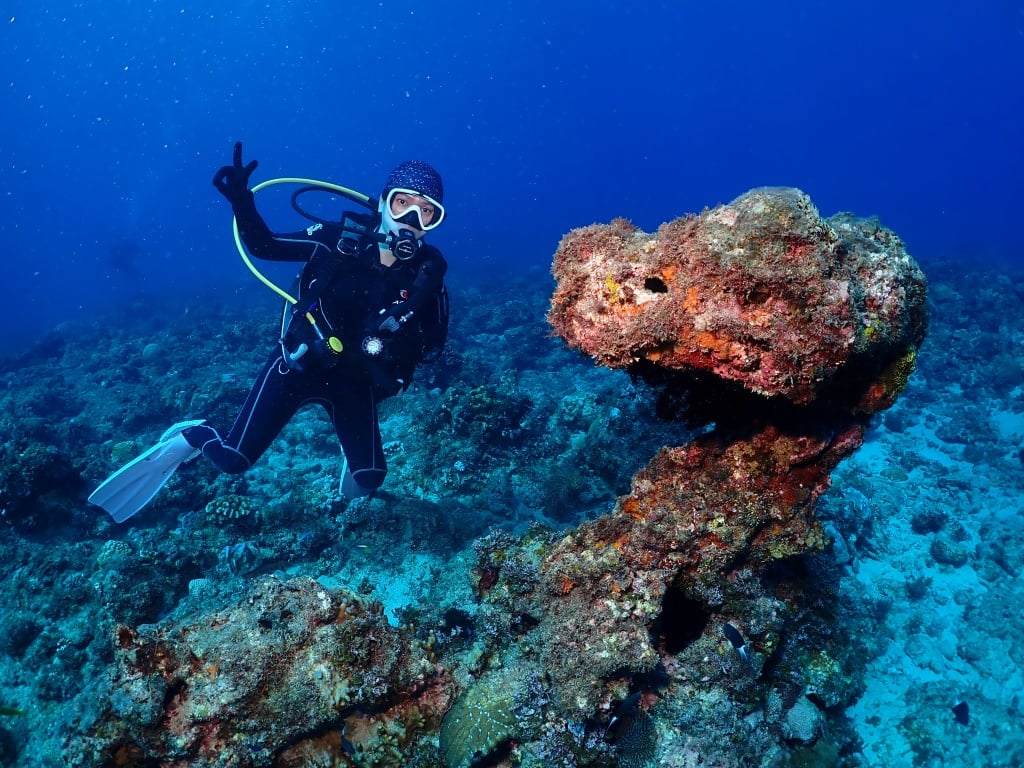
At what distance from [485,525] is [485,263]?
1296 inches

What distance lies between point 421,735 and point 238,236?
5763 millimetres

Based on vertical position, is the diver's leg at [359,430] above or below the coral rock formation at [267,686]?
above

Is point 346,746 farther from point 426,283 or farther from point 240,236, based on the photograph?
point 240,236

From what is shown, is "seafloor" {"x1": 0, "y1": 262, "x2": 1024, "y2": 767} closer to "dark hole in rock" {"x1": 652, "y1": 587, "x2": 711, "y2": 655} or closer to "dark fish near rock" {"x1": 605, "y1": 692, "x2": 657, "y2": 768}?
"dark fish near rock" {"x1": 605, "y1": 692, "x2": 657, "y2": 768}

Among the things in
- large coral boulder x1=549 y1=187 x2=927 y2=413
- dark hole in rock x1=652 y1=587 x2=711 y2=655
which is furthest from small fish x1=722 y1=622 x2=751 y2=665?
large coral boulder x1=549 y1=187 x2=927 y2=413

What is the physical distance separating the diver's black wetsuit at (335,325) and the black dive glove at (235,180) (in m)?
0.10

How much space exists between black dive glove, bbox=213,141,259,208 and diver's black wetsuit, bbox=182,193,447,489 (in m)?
0.10

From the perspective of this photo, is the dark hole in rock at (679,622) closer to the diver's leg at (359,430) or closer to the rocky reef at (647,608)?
the rocky reef at (647,608)

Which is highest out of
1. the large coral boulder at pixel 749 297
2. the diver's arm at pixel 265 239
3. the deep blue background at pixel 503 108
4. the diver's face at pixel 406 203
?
the deep blue background at pixel 503 108

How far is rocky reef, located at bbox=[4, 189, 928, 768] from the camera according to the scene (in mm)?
2650

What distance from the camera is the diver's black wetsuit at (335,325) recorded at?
6078 millimetres

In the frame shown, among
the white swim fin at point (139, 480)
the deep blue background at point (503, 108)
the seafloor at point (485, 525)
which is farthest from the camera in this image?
the deep blue background at point (503, 108)

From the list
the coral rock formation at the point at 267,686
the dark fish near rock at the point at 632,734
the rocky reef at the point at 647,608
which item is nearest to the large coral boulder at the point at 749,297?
the rocky reef at the point at 647,608

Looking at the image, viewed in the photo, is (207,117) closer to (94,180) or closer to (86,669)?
(94,180)
